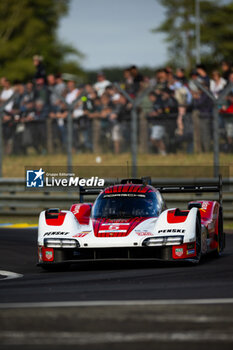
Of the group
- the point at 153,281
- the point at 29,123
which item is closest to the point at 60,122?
the point at 29,123

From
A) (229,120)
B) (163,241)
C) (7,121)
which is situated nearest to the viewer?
(163,241)

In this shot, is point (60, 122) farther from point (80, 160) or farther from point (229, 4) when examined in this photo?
point (229, 4)

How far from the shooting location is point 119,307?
792 centimetres

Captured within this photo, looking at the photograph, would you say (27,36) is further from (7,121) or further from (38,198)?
(38,198)

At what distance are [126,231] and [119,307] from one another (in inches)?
150

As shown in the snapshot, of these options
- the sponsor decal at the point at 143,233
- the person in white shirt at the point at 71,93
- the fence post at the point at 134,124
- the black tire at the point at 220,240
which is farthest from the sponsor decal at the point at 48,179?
the sponsor decal at the point at 143,233

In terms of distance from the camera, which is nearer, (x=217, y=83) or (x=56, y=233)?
(x=56, y=233)

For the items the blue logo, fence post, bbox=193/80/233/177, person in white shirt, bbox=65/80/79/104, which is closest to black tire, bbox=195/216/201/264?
fence post, bbox=193/80/233/177

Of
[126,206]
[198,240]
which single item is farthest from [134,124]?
[198,240]

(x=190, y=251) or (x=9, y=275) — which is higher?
(x=190, y=251)

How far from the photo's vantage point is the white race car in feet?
38.1

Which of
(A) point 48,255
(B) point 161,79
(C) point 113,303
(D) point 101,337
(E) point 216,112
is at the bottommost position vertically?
(A) point 48,255

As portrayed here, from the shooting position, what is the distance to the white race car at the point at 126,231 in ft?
38.1

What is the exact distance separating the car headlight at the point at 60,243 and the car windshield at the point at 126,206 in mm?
970
